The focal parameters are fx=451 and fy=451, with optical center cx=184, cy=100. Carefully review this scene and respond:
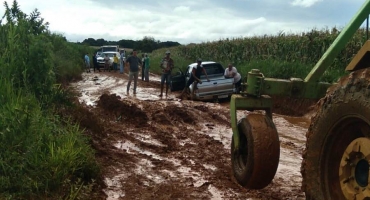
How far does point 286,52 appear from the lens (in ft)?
68.4

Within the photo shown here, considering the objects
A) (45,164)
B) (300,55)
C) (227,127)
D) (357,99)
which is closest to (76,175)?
(45,164)

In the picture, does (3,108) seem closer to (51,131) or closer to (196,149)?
(51,131)

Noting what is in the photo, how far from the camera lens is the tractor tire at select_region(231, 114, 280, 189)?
3.93 meters

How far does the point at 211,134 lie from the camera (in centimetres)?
998

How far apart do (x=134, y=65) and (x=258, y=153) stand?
15020mm

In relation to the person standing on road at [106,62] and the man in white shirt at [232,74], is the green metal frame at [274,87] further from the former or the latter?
the person standing on road at [106,62]

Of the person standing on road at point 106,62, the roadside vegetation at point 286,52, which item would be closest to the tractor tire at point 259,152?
A: the roadside vegetation at point 286,52

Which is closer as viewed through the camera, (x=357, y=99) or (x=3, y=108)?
(x=357, y=99)

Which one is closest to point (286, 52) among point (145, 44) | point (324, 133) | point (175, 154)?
point (175, 154)

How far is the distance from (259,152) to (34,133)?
307 cm

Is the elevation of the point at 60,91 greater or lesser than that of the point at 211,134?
greater

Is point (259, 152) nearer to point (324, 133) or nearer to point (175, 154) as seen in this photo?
point (324, 133)

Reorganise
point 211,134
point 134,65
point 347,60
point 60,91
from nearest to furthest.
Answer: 1. point 60,91
2. point 211,134
3. point 347,60
4. point 134,65

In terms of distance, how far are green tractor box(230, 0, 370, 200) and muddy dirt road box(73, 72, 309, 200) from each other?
1434mm
